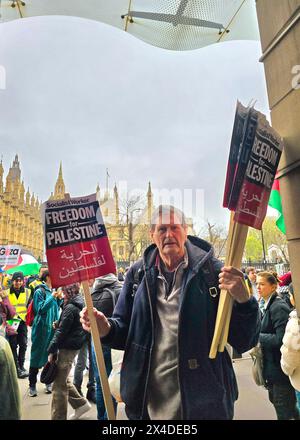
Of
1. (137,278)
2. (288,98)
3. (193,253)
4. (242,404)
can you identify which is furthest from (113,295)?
(288,98)

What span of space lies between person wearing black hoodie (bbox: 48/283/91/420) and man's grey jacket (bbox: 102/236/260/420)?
1552 mm

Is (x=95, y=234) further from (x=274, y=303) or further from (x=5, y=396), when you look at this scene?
(x=274, y=303)

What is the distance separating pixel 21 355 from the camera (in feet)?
17.5

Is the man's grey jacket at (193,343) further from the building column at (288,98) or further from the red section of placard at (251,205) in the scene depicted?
the building column at (288,98)

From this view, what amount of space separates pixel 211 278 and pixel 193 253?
0.64ft

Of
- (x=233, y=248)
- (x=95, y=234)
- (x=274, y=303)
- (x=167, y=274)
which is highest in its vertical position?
(x=95, y=234)

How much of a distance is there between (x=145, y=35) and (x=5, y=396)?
393 cm

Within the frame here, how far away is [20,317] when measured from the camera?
5457 mm

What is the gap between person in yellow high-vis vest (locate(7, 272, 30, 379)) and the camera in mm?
5191

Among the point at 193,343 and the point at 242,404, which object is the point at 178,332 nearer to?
the point at 193,343

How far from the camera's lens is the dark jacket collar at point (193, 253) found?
166cm

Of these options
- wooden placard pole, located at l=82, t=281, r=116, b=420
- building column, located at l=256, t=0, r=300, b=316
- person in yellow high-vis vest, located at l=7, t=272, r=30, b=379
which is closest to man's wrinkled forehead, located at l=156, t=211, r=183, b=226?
wooden placard pole, located at l=82, t=281, r=116, b=420
